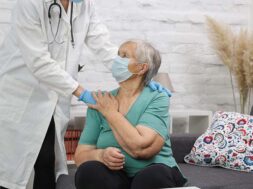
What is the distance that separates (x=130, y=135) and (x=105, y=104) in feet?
0.61

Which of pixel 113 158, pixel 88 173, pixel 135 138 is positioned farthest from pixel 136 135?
pixel 88 173

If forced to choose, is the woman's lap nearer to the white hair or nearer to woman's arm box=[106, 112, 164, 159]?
woman's arm box=[106, 112, 164, 159]

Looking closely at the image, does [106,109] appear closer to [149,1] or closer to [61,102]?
[61,102]

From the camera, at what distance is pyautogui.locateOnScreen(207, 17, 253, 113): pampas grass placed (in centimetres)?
329

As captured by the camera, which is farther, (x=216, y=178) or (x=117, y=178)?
(x=216, y=178)

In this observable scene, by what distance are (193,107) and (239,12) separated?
82 centimetres

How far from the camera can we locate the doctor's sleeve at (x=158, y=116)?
1.88 m

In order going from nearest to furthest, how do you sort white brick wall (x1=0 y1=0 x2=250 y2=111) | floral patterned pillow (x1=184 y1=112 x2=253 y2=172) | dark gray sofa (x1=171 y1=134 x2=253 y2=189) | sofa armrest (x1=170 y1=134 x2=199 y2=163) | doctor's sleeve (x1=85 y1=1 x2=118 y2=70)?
dark gray sofa (x1=171 y1=134 x2=253 y2=189), doctor's sleeve (x1=85 y1=1 x2=118 y2=70), floral patterned pillow (x1=184 y1=112 x2=253 y2=172), sofa armrest (x1=170 y1=134 x2=199 y2=163), white brick wall (x1=0 y1=0 x2=250 y2=111)

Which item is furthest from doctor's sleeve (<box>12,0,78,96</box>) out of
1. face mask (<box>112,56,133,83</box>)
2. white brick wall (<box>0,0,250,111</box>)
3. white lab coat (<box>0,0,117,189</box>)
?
white brick wall (<box>0,0,250,111</box>)

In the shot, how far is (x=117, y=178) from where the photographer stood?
1812 mm

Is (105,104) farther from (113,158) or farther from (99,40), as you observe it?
(99,40)

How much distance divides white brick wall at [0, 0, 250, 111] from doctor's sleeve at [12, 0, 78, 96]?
1021 millimetres

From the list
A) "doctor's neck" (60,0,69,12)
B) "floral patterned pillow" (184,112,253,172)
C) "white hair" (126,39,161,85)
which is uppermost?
"doctor's neck" (60,0,69,12)

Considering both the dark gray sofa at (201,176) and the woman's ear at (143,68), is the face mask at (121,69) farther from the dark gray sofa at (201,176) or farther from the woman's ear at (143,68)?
the dark gray sofa at (201,176)
